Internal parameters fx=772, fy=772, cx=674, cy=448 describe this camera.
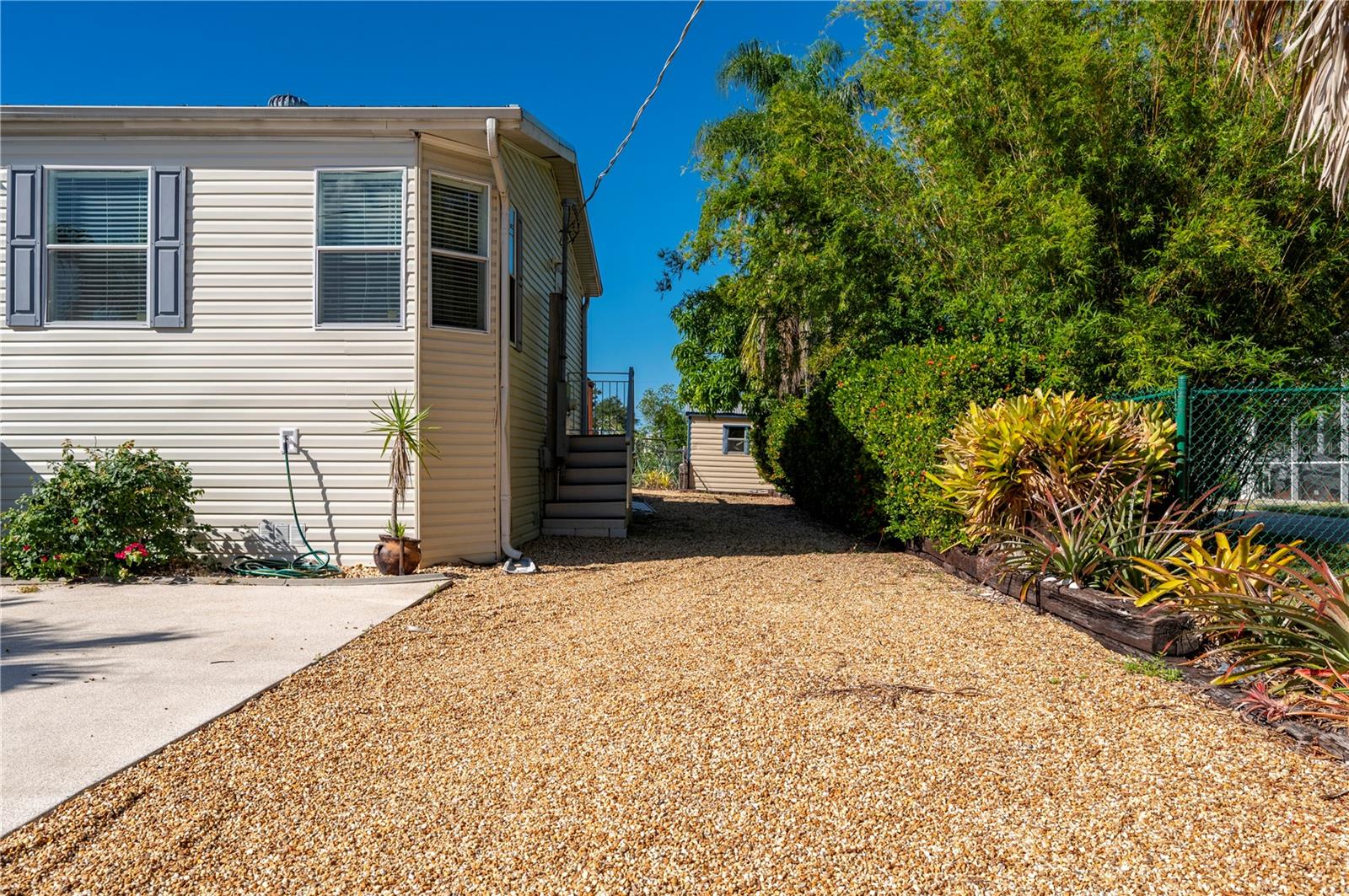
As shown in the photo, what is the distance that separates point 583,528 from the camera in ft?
29.8

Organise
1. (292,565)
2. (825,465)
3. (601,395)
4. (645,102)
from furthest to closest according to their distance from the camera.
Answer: (601,395), (825,465), (645,102), (292,565)

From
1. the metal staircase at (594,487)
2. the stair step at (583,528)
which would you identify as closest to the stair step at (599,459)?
the metal staircase at (594,487)

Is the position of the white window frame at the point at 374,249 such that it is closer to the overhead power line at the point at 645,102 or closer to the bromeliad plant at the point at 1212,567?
the overhead power line at the point at 645,102

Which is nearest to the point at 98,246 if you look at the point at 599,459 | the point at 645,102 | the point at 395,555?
the point at 395,555

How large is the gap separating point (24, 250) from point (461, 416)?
12.9 ft

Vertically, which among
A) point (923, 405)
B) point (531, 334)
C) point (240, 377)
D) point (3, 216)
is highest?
point (3, 216)

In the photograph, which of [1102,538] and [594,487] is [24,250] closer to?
[594,487]

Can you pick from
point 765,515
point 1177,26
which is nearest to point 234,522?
point 765,515

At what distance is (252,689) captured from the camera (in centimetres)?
345

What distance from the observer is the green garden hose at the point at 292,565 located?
6.30 m

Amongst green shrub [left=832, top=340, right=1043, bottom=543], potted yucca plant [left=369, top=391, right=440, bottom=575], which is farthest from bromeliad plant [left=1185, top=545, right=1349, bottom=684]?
potted yucca plant [left=369, top=391, right=440, bottom=575]

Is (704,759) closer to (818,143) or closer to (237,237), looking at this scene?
(237,237)

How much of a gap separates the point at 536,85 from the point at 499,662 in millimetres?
8934

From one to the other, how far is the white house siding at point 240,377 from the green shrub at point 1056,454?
4.64m
